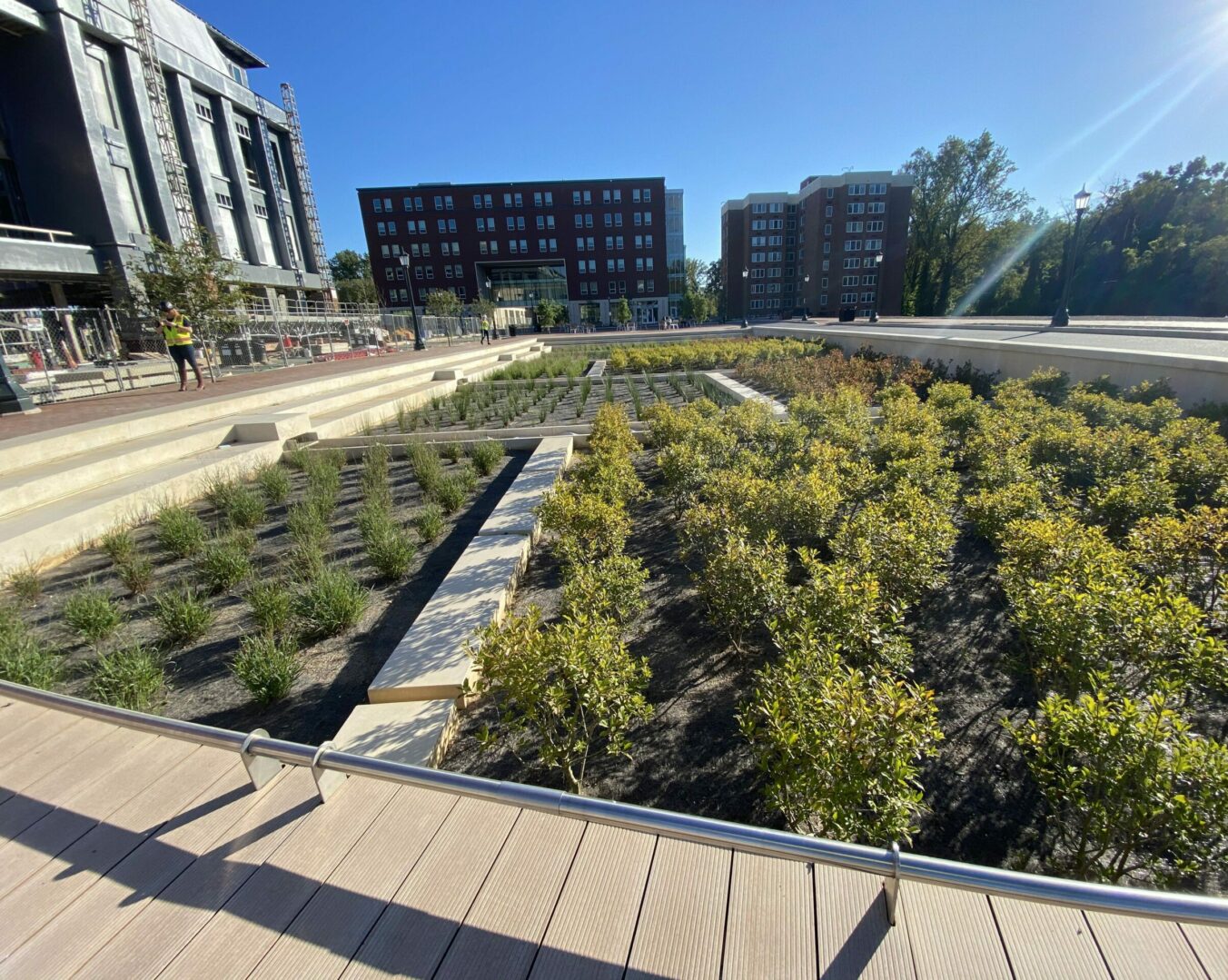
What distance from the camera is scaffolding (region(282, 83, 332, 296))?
127 ft

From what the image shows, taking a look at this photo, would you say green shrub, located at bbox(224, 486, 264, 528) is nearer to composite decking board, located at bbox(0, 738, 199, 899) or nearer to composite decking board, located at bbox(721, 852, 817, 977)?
composite decking board, located at bbox(0, 738, 199, 899)

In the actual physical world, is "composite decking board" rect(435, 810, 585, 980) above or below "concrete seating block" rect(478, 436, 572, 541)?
above

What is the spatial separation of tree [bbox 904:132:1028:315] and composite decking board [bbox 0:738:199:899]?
217 ft

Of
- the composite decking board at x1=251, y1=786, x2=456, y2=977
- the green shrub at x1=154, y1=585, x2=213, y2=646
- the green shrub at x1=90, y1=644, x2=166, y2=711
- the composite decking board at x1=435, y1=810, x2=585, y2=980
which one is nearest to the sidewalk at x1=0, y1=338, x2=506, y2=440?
the green shrub at x1=154, y1=585, x2=213, y2=646

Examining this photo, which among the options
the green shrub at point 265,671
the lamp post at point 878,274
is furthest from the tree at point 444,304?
the green shrub at point 265,671

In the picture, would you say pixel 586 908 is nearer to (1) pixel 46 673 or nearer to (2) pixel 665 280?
(1) pixel 46 673

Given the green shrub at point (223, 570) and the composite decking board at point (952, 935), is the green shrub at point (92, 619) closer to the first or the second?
the green shrub at point (223, 570)

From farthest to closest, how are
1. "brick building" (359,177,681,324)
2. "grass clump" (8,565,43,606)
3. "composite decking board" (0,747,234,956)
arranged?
"brick building" (359,177,681,324), "grass clump" (8,565,43,606), "composite decking board" (0,747,234,956)

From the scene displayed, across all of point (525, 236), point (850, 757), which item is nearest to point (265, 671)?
point (850, 757)

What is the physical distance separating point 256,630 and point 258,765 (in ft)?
7.38

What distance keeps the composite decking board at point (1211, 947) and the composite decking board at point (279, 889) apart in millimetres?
2566

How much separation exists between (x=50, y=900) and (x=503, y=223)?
6761 centimetres

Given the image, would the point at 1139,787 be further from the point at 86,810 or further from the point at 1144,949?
the point at 86,810

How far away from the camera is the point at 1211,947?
1.45 meters
